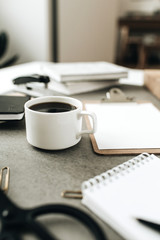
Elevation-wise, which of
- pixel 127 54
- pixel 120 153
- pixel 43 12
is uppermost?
pixel 43 12

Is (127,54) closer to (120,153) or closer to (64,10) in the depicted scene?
(64,10)

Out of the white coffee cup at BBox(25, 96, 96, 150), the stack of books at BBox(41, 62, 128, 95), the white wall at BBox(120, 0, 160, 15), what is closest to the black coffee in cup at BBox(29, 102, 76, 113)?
the white coffee cup at BBox(25, 96, 96, 150)

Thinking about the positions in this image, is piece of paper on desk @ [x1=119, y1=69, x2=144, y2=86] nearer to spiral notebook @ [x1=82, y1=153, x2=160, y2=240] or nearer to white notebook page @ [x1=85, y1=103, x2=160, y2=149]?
white notebook page @ [x1=85, y1=103, x2=160, y2=149]

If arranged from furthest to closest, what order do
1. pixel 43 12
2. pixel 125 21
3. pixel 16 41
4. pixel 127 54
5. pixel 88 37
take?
pixel 127 54 < pixel 125 21 < pixel 88 37 < pixel 16 41 < pixel 43 12

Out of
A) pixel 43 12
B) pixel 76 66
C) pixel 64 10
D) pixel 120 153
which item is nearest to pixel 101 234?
pixel 120 153

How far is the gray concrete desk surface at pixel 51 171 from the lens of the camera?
0.29 m

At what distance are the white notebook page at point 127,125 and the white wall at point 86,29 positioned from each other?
1.93 meters

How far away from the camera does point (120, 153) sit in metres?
0.44

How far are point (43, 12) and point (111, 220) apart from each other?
7.14 feet

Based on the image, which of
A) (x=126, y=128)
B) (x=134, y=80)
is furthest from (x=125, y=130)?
(x=134, y=80)

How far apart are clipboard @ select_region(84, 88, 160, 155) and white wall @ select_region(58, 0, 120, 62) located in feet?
6.25

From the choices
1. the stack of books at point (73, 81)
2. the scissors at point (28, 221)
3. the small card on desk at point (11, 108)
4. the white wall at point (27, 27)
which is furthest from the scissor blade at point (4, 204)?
the white wall at point (27, 27)

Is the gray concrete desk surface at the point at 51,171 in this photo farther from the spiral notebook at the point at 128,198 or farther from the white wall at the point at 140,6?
the white wall at the point at 140,6

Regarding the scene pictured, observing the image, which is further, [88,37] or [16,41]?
[88,37]
